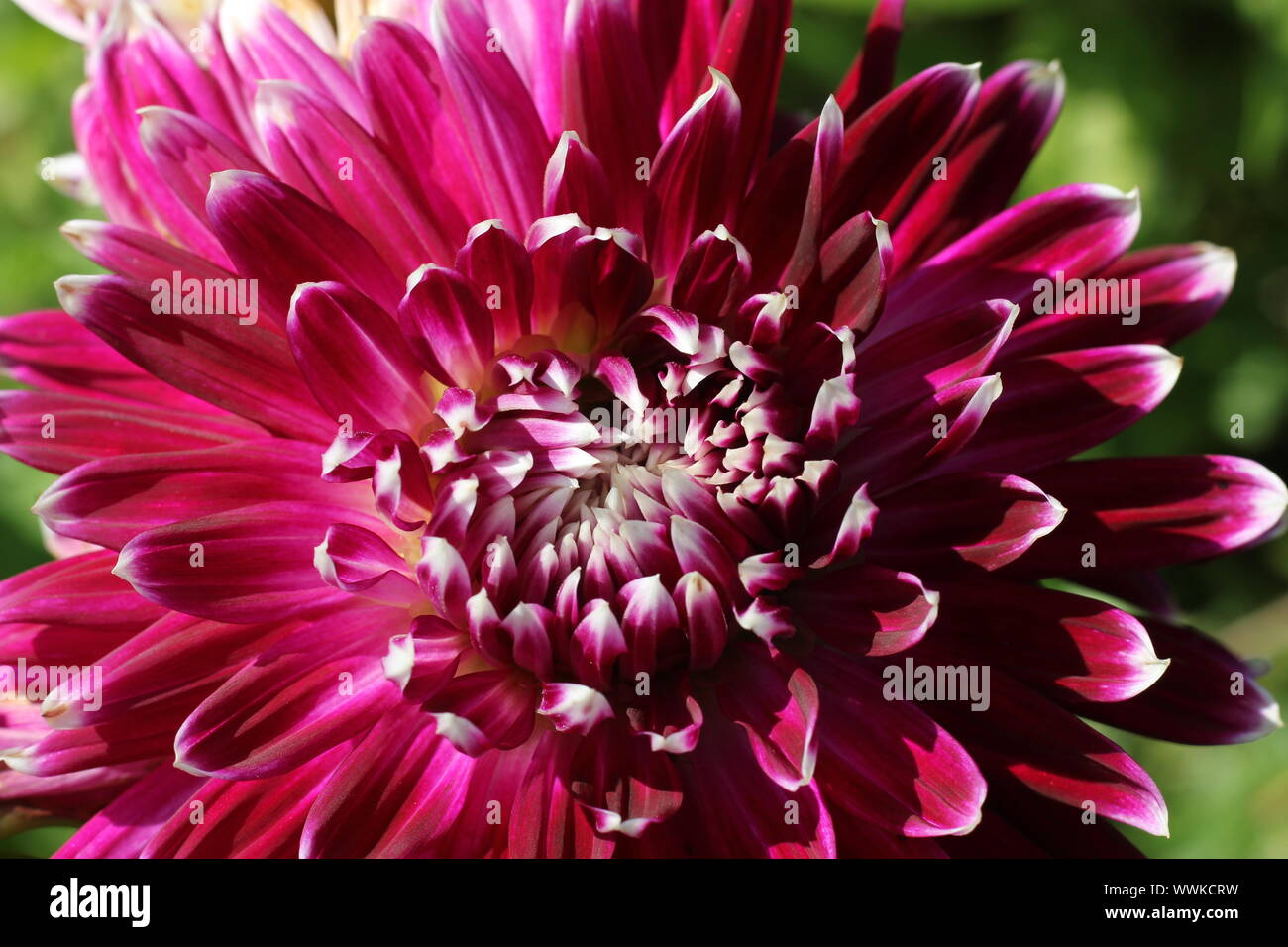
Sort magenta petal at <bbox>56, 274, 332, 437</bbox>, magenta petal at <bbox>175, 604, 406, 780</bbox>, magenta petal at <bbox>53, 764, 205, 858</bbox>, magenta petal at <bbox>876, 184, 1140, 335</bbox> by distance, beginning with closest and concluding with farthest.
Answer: magenta petal at <bbox>175, 604, 406, 780</bbox>, magenta petal at <bbox>56, 274, 332, 437</bbox>, magenta petal at <bbox>53, 764, 205, 858</bbox>, magenta petal at <bbox>876, 184, 1140, 335</bbox>

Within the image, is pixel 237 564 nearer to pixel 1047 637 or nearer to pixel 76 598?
pixel 76 598

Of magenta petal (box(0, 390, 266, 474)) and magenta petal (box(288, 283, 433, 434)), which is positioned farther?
magenta petal (box(0, 390, 266, 474))

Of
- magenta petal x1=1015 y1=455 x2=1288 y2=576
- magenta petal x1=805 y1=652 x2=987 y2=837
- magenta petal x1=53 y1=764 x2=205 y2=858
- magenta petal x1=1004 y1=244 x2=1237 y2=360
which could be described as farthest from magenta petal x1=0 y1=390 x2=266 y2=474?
magenta petal x1=1004 y1=244 x2=1237 y2=360

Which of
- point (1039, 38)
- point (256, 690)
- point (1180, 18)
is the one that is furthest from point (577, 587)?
point (1180, 18)

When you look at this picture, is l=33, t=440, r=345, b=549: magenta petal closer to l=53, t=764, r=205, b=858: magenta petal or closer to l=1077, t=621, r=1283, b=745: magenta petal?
l=53, t=764, r=205, b=858: magenta petal

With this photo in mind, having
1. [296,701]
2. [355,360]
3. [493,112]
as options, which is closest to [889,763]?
[296,701]

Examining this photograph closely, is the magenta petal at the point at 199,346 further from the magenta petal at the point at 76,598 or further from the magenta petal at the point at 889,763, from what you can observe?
the magenta petal at the point at 889,763

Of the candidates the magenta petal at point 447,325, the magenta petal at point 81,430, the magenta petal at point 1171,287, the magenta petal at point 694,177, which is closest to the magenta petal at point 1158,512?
the magenta petal at point 1171,287

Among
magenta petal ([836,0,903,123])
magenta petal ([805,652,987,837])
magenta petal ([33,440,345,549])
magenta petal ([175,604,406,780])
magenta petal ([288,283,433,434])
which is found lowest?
magenta petal ([805,652,987,837])
